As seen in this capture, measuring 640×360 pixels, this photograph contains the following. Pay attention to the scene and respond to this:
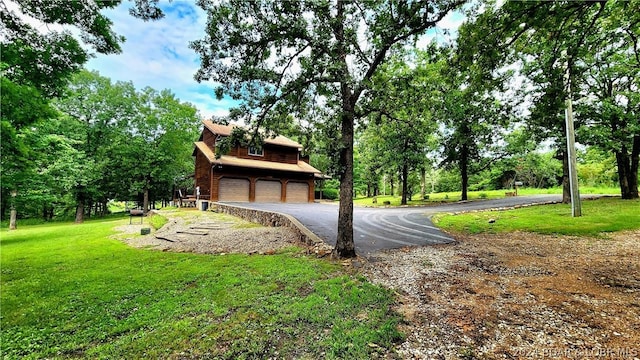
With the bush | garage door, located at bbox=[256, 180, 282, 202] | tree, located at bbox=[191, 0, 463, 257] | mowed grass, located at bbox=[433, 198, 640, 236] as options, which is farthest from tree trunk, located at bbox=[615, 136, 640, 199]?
the bush

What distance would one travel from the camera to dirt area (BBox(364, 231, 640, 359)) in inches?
118

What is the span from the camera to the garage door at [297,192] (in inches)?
969

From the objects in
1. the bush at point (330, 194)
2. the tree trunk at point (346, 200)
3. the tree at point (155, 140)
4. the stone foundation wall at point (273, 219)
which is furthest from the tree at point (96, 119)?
the bush at point (330, 194)

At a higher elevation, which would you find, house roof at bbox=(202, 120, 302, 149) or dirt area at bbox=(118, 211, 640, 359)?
house roof at bbox=(202, 120, 302, 149)

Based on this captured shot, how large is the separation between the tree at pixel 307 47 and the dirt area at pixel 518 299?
2.47 m

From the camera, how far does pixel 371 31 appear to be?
6.04 metres

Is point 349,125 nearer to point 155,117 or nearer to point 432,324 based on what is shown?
point 432,324

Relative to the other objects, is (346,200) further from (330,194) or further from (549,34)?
(330,194)

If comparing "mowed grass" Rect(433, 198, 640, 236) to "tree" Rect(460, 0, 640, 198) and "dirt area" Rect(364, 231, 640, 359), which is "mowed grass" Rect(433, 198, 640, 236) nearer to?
"dirt area" Rect(364, 231, 640, 359)

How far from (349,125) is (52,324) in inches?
260

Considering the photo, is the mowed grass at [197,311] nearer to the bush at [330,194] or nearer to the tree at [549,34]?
the tree at [549,34]

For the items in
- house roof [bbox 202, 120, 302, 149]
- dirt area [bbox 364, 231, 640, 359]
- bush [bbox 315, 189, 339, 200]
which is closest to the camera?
dirt area [bbox 364, 231, 640, 359]

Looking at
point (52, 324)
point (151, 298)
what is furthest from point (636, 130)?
point (52, 324)

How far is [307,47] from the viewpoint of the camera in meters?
6.70
